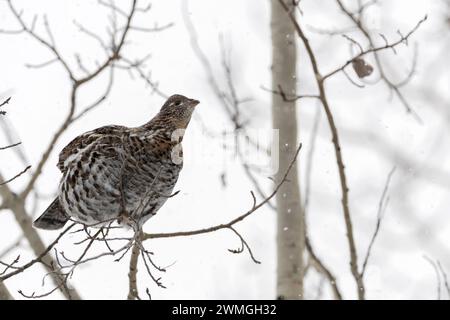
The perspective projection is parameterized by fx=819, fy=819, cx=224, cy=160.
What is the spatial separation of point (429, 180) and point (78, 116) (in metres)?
5.07

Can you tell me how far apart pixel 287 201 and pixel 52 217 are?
1.91 metres

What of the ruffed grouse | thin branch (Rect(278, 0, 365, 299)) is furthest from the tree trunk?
the ruffed grouse

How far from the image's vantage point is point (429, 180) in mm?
9680

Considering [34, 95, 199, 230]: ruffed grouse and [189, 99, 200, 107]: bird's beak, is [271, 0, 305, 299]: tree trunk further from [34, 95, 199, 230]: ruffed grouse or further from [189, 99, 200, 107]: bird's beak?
[34, 95, 199, 230]: ruffed grouse

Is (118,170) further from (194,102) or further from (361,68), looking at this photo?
(361,68)

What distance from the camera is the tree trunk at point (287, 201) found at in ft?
21.8

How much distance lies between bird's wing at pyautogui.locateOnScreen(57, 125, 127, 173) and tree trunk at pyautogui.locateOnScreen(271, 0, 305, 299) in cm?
149

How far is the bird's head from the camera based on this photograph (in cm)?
600

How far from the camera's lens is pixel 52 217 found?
640 centimetres

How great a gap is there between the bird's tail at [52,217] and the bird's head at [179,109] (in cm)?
114

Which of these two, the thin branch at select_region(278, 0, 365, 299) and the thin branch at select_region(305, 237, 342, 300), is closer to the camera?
the thin branch at select_region(278, 0, 365, 299)

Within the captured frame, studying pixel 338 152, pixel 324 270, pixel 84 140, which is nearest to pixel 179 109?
pixel 84 140
